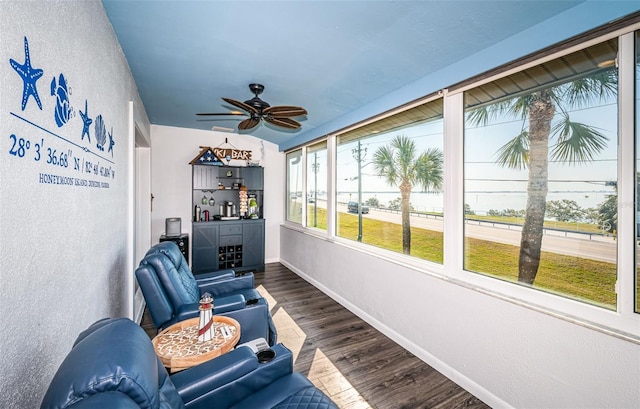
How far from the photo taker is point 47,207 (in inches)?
37.1

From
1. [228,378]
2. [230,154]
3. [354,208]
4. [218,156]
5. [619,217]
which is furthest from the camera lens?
[230,154]

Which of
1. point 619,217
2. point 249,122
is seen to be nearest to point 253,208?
point 249,122

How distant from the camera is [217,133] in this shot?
5.05 m

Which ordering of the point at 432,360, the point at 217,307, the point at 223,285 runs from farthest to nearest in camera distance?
the point at 223,285, the point at 432,360, the point at 217,307

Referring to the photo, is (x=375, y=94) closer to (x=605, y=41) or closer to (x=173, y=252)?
(x=605, y=41)

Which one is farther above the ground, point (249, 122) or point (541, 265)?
point (249, 122)

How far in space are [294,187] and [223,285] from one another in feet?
9.45

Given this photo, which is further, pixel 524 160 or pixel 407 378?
pixel 407 378

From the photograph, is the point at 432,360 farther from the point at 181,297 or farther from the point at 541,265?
the point at 181,297

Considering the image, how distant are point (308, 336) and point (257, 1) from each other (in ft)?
9.29

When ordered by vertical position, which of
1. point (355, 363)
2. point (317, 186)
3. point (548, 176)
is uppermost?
point (317, 186)

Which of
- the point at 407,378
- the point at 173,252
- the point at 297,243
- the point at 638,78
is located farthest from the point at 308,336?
the point at 638,78

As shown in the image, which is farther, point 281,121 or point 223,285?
point 281,121

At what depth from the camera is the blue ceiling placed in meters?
1.64
